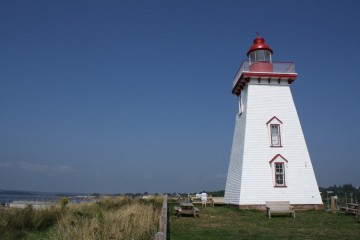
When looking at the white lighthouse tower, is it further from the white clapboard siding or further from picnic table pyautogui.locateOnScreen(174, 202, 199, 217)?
picnic table pyautogui.locateOnScreen(174, 202, 199, 217)

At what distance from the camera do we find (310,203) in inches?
787

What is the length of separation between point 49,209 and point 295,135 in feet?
48.4

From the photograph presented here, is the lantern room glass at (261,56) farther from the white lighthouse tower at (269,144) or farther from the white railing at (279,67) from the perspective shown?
the white railing at (279,67)

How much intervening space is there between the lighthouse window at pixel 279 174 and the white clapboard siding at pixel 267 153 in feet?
0.75

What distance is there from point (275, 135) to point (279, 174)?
2.45m

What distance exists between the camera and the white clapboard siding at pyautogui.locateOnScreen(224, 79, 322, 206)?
65.1ft

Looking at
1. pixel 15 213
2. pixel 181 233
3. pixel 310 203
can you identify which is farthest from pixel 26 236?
pixel 310 203

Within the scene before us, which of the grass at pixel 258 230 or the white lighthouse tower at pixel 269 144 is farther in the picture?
the white lighthouse tower at pixel 269 144

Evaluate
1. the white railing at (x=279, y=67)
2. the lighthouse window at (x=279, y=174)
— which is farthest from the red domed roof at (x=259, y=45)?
the lighthouse window at (x=279, y=174)

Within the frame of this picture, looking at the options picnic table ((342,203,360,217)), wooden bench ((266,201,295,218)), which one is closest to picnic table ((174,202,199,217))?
wooden bench ((266,201,295,218))

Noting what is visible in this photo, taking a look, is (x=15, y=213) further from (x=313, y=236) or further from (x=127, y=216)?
(x=313, y=236)

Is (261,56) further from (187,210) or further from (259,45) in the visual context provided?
(187,210)

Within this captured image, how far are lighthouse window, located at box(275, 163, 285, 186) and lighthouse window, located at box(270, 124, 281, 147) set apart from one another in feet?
4.52

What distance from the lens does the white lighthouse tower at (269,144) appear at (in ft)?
65.2
